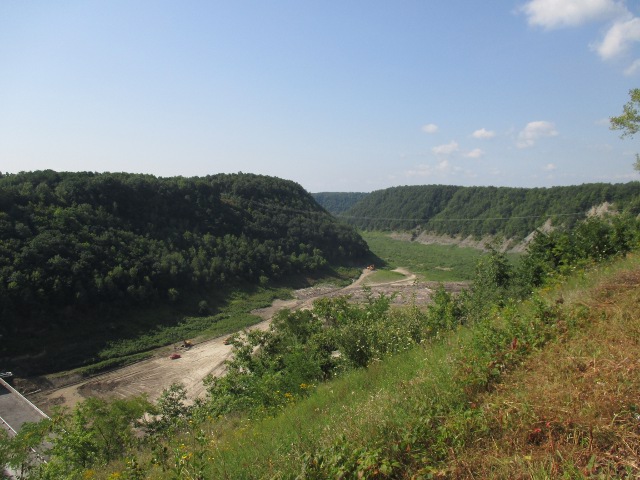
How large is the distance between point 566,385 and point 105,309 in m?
43.4

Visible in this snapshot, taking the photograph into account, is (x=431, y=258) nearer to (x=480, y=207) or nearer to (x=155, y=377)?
(x=480, y=207)

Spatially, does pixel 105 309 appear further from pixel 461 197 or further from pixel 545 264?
pixel 461 197

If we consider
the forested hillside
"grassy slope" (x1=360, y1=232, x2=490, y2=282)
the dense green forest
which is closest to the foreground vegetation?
the dense green forest

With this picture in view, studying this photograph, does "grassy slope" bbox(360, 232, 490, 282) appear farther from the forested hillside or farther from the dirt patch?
the forested hillside

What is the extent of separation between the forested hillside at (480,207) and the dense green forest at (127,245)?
40.3 metres

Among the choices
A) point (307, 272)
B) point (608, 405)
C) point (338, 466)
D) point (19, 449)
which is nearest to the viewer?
point (608, 405)

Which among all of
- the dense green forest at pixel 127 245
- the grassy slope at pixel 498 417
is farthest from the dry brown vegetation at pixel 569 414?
the dense green forest at pixel 127 245

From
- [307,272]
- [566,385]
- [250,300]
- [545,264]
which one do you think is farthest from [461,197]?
[566,385]

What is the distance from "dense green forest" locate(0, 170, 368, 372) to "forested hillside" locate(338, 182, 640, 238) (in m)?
40.3

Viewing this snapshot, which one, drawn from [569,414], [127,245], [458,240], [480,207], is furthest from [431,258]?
[569,414]

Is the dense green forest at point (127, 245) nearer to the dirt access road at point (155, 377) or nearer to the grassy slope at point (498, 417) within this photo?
the dirt access road at point (155, 377)

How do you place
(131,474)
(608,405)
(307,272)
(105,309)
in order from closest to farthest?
(608,405) → (131,474) → (105,309) → (307,272)

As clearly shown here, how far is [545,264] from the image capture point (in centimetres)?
1216

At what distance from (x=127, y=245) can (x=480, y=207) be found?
325 feet
